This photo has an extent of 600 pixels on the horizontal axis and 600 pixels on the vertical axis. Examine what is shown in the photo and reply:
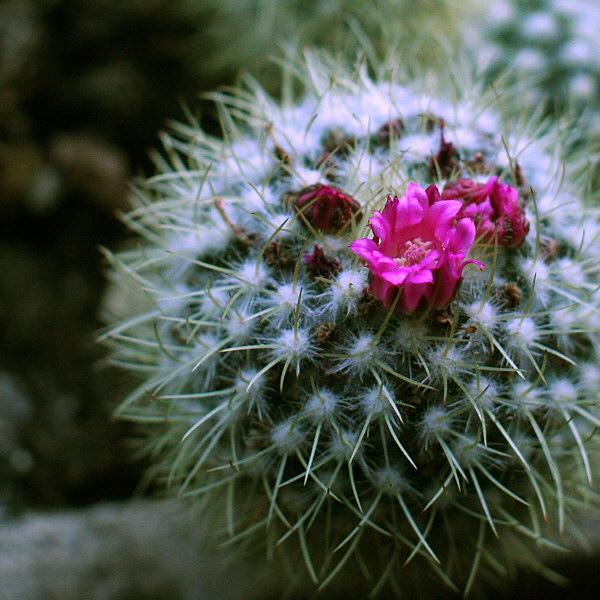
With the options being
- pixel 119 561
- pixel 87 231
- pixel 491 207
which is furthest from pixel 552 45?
pixel 119 561

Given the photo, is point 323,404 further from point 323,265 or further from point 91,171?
point 91,171

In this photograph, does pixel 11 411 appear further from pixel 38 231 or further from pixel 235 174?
pixel 235 174

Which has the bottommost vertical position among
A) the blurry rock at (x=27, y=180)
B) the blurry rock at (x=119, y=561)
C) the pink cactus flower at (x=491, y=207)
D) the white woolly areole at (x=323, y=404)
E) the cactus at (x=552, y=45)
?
the blurry rock at (x=119, y=561)

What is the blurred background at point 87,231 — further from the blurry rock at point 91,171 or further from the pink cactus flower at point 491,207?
the pink cactus flower at point 491,207

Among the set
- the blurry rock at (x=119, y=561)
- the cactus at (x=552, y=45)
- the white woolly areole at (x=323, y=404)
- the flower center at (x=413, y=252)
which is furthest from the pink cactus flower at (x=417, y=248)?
the cactus at (x=552, y=45)

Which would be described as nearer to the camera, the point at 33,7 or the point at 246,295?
the point at 246,295

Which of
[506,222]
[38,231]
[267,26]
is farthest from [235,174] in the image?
[38,231]

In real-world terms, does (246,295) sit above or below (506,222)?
below
